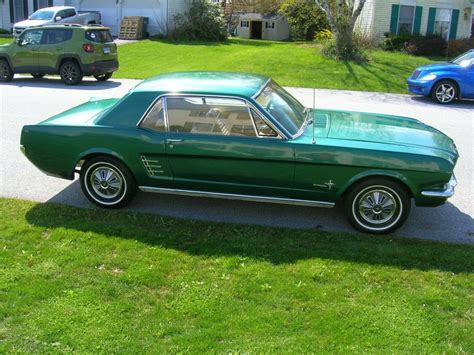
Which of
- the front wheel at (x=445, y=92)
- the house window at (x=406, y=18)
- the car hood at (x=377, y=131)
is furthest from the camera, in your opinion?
the house window at (x=406, y=18)

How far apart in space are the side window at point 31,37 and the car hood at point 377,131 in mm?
11720

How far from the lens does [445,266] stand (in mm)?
4500

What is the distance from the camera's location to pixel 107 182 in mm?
5555

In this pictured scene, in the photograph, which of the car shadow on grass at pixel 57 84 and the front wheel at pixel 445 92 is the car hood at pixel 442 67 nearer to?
the front wheel at pixel 445 92

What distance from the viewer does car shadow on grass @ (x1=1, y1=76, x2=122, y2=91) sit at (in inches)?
576

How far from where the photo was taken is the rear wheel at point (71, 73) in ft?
48.7

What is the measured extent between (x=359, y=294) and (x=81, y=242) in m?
2.57

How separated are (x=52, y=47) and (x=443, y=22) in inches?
862

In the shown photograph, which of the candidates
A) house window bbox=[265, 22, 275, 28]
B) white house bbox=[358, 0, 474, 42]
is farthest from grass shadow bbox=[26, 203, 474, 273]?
house window bbox=[265, 22, 275, 28]

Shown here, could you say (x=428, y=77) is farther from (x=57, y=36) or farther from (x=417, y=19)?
(x=417, y=19)

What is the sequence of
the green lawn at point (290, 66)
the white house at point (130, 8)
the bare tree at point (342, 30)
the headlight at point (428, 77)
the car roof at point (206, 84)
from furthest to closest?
the white house at point (130, 8)
the bare tree at point (342, 30)
the green lawn at point (290, 66)
the headlight at point (428, 77)
the car roof at point (206, 84)

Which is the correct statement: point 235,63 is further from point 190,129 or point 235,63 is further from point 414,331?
point 414,331

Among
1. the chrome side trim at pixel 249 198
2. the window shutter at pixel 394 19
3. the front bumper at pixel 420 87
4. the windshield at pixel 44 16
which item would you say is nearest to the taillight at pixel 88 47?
the front bumper at pixel 420 87

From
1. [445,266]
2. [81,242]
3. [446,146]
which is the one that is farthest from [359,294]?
[81,242]
